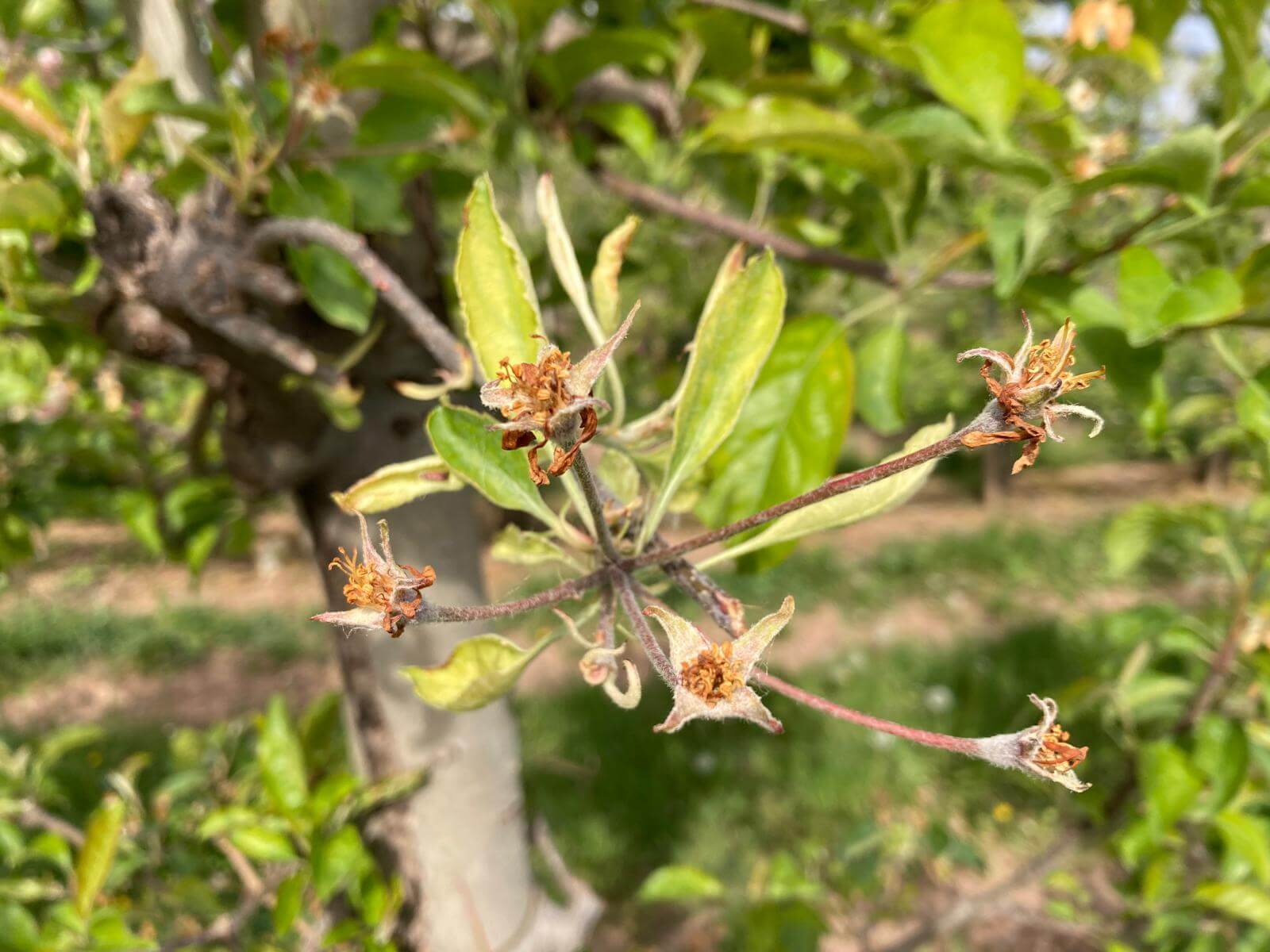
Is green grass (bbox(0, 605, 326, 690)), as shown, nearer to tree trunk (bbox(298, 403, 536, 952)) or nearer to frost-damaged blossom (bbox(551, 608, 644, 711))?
tree trunk (bbox(298, 403, 536, 952))

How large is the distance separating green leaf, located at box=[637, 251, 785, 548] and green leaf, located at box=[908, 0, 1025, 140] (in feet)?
1.22

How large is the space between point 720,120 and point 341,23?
552mm

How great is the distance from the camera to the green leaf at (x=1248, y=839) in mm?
1074

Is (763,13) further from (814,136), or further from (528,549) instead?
(528,549)

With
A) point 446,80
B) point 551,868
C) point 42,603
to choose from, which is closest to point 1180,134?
point 446,80

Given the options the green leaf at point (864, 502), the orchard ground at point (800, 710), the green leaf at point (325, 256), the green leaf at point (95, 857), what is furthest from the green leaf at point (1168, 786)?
the green leaf at point (95, 857)

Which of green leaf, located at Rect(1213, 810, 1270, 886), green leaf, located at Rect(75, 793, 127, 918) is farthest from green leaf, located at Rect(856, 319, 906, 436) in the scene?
green leaf, located at Rect(75, 793, 127, 918)

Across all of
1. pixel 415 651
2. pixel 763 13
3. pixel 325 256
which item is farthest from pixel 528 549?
pixel 763 13

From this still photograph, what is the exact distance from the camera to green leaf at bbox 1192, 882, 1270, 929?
3.58ft

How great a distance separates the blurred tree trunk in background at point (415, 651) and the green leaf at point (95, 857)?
13.1 inches

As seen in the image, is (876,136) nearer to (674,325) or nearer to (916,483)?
(916,483)

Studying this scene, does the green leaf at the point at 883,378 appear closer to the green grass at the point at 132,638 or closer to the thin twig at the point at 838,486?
the thin twig at the point at 838,486

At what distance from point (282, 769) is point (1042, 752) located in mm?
1117

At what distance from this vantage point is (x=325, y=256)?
786 mm
